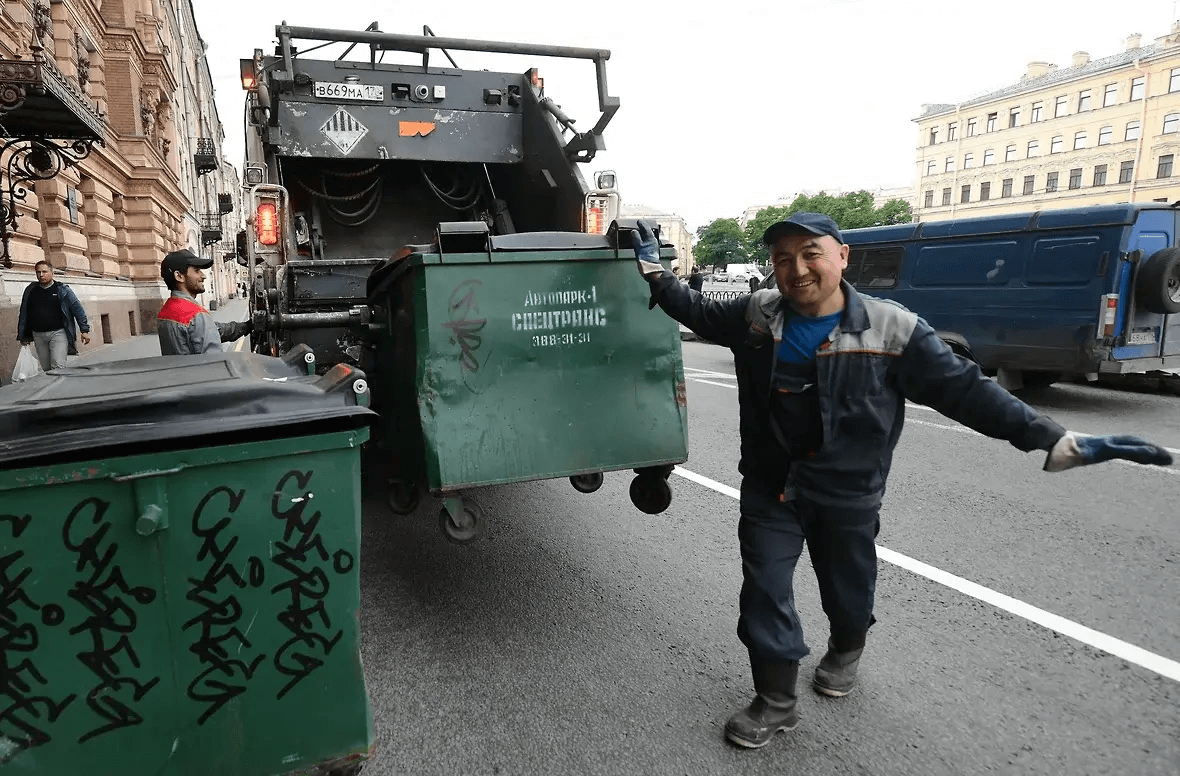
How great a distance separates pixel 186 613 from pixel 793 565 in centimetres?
183

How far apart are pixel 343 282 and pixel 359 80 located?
5.99 ft

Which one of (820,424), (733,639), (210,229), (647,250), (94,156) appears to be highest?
(94,156)

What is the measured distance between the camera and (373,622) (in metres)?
3.32

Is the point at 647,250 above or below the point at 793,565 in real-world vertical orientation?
above

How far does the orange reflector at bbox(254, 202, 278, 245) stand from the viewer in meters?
5.06

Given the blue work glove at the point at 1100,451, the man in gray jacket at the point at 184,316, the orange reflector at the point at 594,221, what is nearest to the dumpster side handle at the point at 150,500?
the blue work glove at the point at 1100,451

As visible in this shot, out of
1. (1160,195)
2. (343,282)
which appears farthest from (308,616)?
(1160,195)

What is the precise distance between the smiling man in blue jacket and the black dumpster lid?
1.34 m

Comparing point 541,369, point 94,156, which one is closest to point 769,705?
point 541,369

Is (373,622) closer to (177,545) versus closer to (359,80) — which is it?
(177,545)

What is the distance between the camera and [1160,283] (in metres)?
7.93

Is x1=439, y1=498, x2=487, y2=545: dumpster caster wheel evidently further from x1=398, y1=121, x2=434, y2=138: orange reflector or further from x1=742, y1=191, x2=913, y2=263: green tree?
x1=742, y1=191, x2=913, y2=263: green tree

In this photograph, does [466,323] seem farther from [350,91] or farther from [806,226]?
[350,91]

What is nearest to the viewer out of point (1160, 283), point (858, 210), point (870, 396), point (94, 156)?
point (870, 396)
